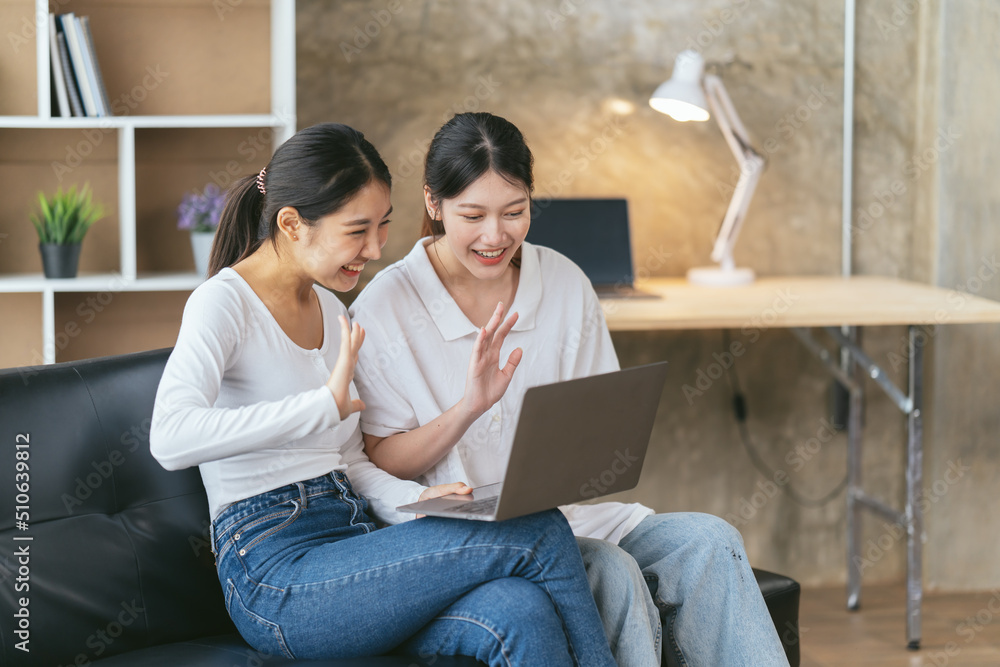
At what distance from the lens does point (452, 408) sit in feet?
5.10

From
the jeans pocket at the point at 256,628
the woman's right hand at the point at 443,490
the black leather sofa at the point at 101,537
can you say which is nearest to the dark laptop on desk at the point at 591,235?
the woman's right hand at the point at 443,490

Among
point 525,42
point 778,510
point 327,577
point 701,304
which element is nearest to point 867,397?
point 778,510

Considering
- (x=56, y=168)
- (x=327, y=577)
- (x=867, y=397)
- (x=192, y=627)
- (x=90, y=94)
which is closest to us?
(x=327, y=577)

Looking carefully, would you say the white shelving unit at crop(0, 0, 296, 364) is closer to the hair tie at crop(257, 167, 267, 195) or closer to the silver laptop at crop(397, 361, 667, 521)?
the hair tie at crop(257, 167, 267, 195)

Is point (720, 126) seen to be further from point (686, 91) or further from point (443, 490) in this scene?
point (443, 490)

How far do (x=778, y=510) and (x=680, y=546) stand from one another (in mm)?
1556

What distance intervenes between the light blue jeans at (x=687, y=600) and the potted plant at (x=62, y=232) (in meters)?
1.49

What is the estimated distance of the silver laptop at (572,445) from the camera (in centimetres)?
123

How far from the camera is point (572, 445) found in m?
1.29

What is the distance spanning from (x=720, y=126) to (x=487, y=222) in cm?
129

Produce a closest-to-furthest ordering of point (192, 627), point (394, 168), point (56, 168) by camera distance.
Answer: point (192, 627)
point (56, 168)
point (394, 168)

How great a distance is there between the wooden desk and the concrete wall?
0.44 feet

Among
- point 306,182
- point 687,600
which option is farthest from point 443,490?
point 306,182

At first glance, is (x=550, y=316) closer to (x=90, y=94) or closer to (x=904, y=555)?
(x=90, y=94)
